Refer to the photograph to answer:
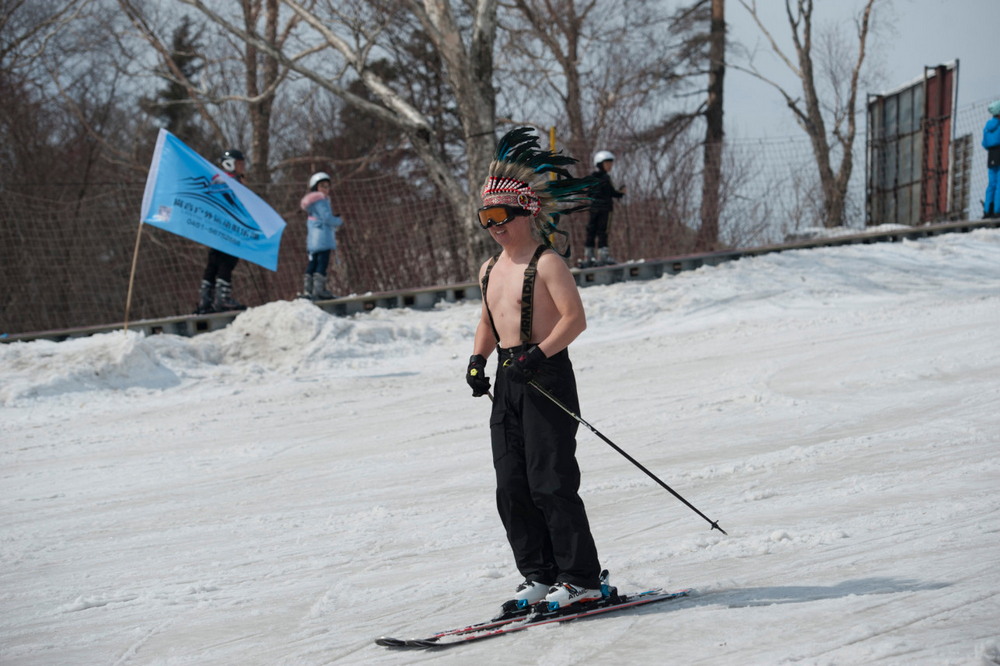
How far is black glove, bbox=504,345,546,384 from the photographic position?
4.04 metres

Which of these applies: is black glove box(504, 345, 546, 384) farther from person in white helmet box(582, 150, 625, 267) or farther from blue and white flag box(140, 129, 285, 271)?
person in white helmet box(582, 150, 625, 267)

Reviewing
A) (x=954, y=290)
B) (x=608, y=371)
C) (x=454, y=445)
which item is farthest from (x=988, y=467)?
(x=954, y=290)

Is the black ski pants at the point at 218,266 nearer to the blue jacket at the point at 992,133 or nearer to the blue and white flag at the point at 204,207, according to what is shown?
the blue and white flag at the point at 204,207

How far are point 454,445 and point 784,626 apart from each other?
421 centimetres

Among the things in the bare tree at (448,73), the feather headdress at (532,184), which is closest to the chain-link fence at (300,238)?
the bare tree at (448,73)

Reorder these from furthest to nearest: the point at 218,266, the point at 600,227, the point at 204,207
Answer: the point at 600,227, the point at 218,266, the point at 204,207

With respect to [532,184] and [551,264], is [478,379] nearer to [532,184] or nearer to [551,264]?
[551,264]

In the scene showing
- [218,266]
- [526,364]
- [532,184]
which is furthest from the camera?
[218,266]

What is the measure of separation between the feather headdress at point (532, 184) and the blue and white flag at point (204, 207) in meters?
8.30

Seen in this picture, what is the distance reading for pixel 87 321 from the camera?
17.9 meters

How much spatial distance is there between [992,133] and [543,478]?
15020mm

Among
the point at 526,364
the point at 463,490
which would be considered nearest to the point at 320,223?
the point at 463,490

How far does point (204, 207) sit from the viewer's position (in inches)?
484

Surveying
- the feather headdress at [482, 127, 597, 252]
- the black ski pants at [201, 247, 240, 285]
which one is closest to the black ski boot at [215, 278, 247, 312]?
the black ski pants at [201, 247, 240, 285]
